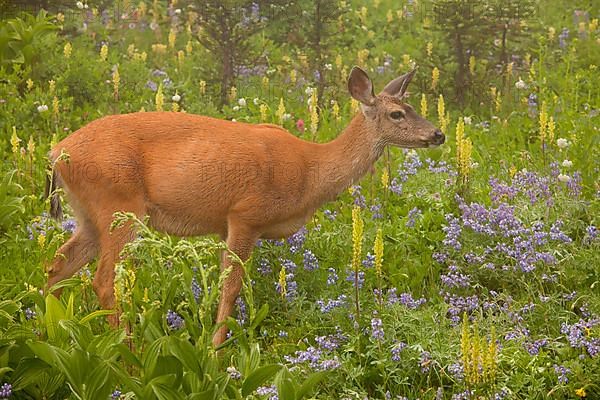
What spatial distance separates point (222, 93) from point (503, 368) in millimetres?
6673

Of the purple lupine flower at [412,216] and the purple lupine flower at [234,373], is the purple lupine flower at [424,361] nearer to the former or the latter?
the purple lupine flower at [234,373]

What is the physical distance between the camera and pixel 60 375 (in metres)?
5.07

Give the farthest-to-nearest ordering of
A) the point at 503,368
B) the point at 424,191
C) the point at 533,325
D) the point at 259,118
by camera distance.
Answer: the point at 259,118
the point at 424,191
the point at 533,325
the point at 503,368

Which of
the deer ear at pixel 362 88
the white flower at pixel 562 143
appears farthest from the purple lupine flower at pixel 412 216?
the white flower at pixel 562 143

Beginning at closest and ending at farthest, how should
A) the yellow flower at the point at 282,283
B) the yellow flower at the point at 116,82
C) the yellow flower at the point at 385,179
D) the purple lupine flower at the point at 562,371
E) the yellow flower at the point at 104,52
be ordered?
the purple lupine flower at the point at 562,371 → the yellow flower at the point at 282,283 → the yellow flower at the point at 385,179 → the yellow flower at the point at 116,82 → the yellow flower at the point at 104,52

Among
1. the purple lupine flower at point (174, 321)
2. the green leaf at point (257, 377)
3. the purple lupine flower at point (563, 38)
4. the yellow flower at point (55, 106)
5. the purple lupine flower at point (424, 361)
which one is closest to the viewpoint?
the green leaf at point (257, 377)

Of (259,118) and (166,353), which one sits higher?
(166,353)

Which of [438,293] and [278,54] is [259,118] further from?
[438,293]

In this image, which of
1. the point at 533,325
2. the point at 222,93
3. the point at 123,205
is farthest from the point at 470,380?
the point at 222,93

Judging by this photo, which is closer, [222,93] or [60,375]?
[60,375]

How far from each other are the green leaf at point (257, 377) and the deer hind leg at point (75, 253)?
8.78ft

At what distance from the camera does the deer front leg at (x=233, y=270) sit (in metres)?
6.58

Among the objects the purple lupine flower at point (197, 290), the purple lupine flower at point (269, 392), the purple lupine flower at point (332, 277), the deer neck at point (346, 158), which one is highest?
the deer neck at point (346, 158)

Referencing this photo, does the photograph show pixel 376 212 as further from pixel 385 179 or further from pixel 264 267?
pixel 264 267
